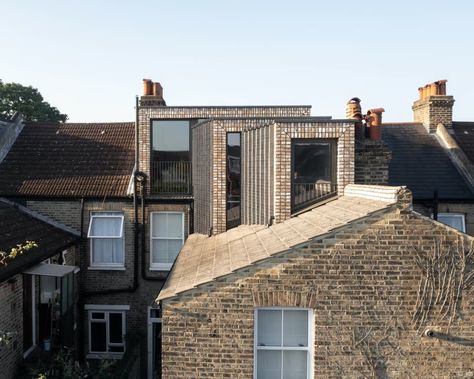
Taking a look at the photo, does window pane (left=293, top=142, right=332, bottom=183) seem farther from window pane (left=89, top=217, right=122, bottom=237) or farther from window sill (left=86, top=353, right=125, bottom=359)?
window sill (left=86, top=353, right=125, bottom=359)

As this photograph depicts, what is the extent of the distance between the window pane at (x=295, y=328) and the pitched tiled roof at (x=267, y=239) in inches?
45.5

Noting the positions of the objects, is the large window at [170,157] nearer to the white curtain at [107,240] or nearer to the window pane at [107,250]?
the white curtain at [107,240]

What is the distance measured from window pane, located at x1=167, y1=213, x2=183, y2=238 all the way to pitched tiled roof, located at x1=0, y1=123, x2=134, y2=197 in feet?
6.56

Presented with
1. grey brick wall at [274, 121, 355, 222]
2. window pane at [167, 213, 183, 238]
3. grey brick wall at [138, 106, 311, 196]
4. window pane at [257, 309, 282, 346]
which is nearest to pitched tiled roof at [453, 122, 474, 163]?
grey brick wall at [138, 106, 311, 196]

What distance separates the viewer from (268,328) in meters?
7.11

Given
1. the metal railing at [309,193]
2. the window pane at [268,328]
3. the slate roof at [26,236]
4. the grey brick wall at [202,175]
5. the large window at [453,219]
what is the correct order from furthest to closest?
the large window at [453,219] → the grey brick wall at [202,175] → the metal railing at [309,193] → the slate roof at [26,236] → the window pane at [268,328]

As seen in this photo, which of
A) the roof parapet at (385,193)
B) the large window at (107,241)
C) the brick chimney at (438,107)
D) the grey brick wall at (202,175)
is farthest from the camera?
the brick chimney at (438,107)

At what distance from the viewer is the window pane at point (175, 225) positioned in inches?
581

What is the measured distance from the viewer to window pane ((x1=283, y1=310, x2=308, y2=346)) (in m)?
7.05

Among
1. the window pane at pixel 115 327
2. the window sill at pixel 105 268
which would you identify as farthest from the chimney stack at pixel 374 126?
the window pane at pixel 115 327

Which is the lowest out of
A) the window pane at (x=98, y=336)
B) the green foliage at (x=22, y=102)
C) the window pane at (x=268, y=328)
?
the window pane at (x=98, y=336)

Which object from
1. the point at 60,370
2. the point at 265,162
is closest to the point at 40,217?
the point at 60,370

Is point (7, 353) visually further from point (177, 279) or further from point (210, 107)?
point (210, 107)

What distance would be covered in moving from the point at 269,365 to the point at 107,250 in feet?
30.5
